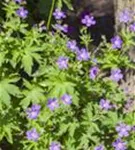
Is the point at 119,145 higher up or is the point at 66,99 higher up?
the point at 66,99

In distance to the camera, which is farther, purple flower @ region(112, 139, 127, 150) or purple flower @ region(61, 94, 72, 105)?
purple flower @ region(112, 139, 127, 150)

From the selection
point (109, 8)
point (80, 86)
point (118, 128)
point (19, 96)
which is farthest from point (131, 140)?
point (109, 8)

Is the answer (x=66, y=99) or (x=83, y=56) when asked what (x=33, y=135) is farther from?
(x=83, y=56)

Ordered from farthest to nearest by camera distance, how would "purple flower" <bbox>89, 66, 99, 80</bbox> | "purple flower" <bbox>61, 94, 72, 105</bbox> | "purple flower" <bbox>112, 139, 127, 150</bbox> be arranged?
"purple flower" <bbox>89, 66, 99, 80</bbox> → "purple flower" <bbox>112, 139, 127, 150</bbox> → "purple flower" <bbox>61, 94, 72, 105</bbox>

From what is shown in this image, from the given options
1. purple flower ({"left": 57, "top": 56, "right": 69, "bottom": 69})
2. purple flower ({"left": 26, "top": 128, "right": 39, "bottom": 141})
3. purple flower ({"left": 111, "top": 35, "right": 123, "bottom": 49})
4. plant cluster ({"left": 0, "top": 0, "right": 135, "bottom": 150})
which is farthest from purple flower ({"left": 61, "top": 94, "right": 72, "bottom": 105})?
purple flower ({"left": 111, "top": 35, "right": 123, "bottom": 49})

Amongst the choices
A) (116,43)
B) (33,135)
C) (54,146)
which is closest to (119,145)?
(54,146)

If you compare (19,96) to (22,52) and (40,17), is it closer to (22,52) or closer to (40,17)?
(22,52)

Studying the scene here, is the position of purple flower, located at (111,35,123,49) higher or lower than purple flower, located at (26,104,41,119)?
higher

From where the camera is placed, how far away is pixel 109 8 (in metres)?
6.71

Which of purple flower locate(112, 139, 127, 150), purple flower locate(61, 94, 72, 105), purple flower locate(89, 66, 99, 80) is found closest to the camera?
purple flower locate(61, 94, 72, 105)

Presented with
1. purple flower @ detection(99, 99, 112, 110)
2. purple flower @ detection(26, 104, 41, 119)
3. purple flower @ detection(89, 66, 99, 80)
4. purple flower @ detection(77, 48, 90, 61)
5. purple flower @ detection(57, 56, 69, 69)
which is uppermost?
purple flower @ detection(77, 48, 90, 61)

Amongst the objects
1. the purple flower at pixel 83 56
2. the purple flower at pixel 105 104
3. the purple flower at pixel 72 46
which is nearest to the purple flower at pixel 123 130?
the purple flower at pixel 105 104

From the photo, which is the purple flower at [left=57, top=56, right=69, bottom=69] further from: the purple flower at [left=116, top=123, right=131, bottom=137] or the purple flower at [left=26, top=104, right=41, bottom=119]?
the purple flower at [left=116, top=123, right=131, bottom=137]

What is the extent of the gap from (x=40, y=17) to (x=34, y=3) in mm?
191
